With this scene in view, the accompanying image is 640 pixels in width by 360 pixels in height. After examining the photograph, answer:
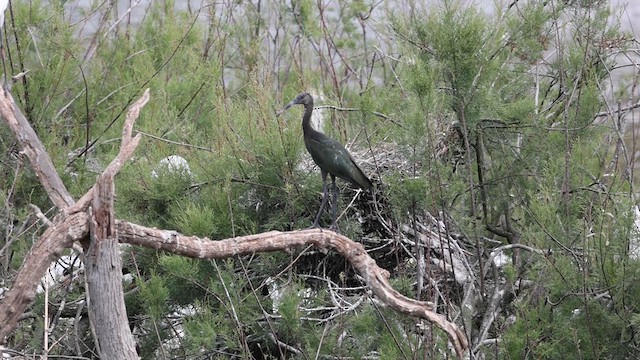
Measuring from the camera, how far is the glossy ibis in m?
4.35

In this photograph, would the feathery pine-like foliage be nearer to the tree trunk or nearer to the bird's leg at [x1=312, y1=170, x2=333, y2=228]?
the bird's leg at [x1=312, y1=170, x2=333, y2=228]

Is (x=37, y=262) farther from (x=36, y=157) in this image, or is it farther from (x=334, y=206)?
(x=334, y=206)

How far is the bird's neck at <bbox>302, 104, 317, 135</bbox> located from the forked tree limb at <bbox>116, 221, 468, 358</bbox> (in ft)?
3.13

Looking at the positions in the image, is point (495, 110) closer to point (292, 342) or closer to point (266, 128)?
point (266, 128)

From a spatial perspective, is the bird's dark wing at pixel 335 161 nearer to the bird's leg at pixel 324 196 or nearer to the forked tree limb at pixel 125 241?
the bird's leg at pixel 324 196

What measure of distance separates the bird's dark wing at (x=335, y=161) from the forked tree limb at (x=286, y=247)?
68 cm

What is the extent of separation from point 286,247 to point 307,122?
114 centimetres

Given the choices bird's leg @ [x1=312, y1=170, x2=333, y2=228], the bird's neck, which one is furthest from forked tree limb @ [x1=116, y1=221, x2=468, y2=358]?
the bird's neck

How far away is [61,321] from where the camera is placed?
485 centimetres

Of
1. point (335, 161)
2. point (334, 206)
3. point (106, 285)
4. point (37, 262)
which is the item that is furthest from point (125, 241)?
point (334, 206)

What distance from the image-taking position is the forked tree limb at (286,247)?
130 inches

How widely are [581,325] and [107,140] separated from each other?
103 inches

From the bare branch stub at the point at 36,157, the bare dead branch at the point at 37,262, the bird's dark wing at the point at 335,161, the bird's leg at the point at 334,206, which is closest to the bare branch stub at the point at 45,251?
the bare dead branch at the point at 37,262

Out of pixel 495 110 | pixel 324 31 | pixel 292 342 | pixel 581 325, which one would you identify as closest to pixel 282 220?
pixel 292 342
